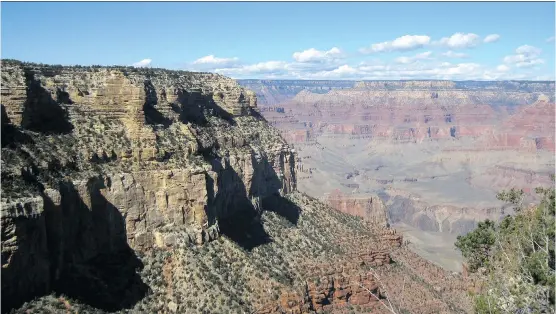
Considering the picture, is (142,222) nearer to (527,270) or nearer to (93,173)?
(93,173)

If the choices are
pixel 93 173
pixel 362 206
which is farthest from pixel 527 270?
pixel 362 206

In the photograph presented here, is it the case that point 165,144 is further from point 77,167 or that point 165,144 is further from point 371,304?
point 371,304

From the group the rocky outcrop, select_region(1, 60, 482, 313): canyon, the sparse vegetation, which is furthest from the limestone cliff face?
the rocky outcrop

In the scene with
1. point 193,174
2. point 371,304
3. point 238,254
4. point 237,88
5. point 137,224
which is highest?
point 237,88

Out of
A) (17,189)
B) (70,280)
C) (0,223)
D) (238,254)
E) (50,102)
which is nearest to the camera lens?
(0,223)

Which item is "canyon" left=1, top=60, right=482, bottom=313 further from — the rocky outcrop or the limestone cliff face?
the rocky outcrop

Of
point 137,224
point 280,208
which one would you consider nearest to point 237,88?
point 280,208
